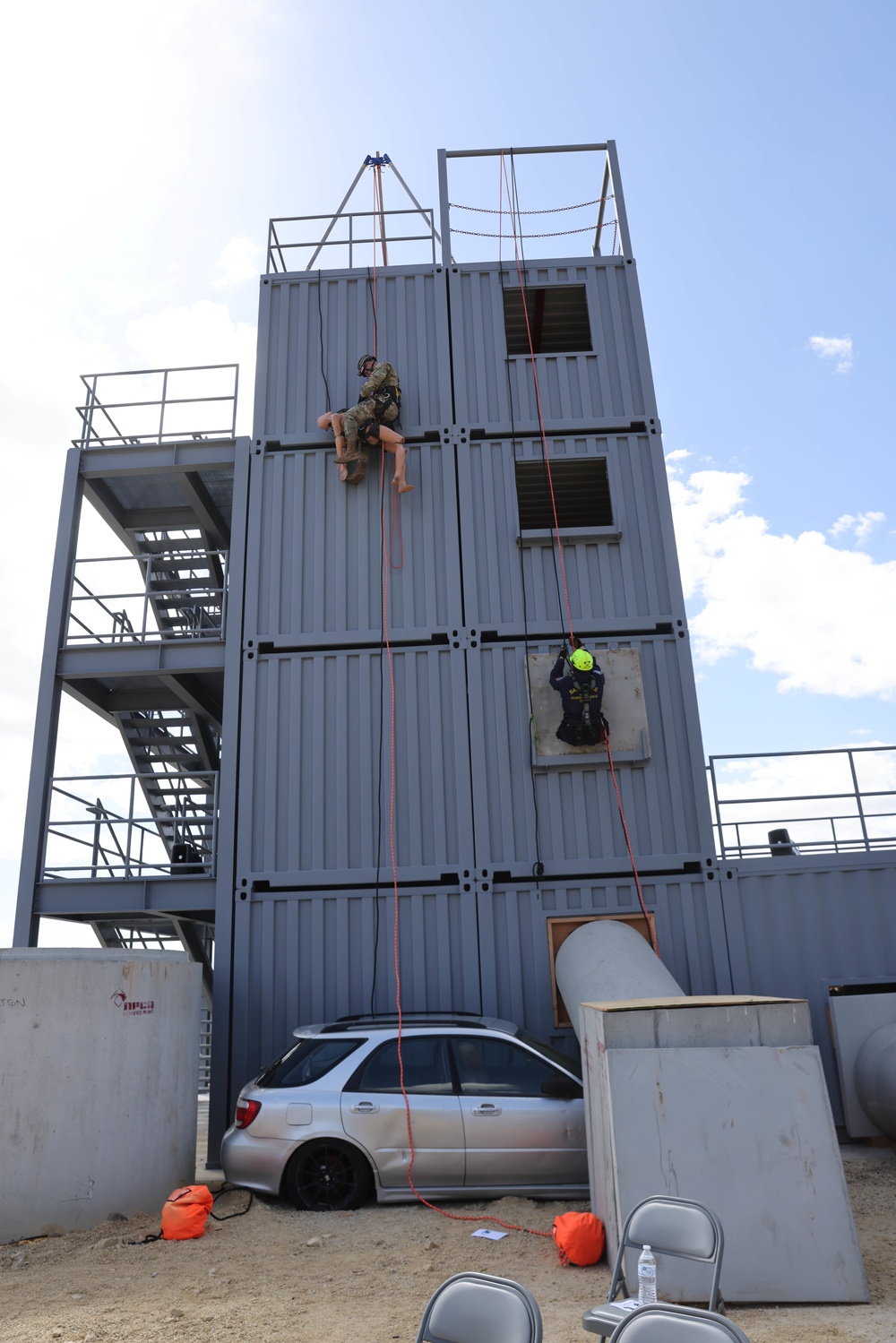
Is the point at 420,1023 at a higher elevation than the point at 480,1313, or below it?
higher

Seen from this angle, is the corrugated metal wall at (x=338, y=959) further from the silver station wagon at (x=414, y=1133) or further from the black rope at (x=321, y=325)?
the black rope at (x=321, y=325)

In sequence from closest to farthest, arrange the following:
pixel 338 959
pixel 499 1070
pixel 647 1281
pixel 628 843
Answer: pixel 647 1281 < pixel 499 1070 < pixel 338 959 < pixel 628 843

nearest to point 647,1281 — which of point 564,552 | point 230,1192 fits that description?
point 230,1192

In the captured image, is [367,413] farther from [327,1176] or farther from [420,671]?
[327,1176]

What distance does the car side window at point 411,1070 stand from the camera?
23.8 ft

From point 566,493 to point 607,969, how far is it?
6714 millimetres

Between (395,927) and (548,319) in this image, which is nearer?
(395,927)

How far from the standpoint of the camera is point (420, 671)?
36.2ft

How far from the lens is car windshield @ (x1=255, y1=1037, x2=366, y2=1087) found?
734 centimetres

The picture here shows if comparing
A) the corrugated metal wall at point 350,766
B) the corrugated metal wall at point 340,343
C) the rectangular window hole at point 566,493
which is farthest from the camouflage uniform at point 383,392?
the corrugated metal wall at point 350,766

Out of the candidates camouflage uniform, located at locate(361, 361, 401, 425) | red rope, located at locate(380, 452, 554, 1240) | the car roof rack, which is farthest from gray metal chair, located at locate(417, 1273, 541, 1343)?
camouflage uniform, located at locate(361, 361, 401, 425)

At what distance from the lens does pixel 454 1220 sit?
672 centimetres

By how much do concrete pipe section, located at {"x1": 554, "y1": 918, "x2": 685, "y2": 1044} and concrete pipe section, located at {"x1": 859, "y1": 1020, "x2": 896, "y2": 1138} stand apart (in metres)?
2.02

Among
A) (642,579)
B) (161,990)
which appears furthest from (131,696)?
(642,579)
